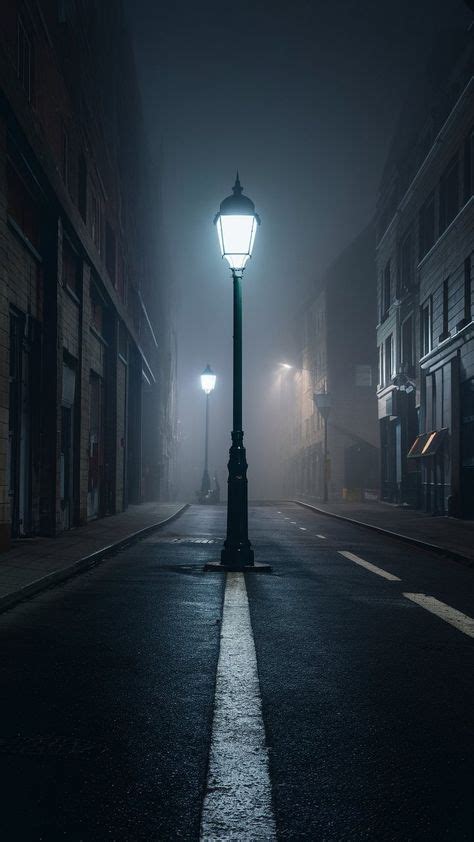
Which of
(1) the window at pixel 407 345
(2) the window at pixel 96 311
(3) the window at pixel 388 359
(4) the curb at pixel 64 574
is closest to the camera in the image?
(4) the curb at pixel 64 574

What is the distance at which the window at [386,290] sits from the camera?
37.1 m

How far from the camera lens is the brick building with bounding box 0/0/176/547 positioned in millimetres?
12656

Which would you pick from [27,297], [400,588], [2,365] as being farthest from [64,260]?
[400,588]

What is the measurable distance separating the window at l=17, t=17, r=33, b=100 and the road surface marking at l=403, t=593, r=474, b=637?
1004 centimetres

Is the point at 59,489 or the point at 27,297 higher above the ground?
the point at 27,297

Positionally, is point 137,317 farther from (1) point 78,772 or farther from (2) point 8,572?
(1) point 78,772

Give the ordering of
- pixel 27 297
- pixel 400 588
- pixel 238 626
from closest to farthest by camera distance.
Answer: pixel 238 626 → pixel 400 588 → pixel 27 297

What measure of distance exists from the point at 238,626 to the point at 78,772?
10.7 feet

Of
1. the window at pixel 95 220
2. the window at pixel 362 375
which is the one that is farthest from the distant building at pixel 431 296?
the window at pixel 362 375

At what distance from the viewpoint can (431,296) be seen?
2856 cm

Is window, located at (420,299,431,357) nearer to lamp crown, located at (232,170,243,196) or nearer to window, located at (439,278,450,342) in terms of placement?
window, located at (439,278,450,342)

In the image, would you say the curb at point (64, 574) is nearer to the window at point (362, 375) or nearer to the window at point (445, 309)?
the window at point (445, 309)

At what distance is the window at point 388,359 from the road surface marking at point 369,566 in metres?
23.9

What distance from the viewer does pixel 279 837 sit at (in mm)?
2627
